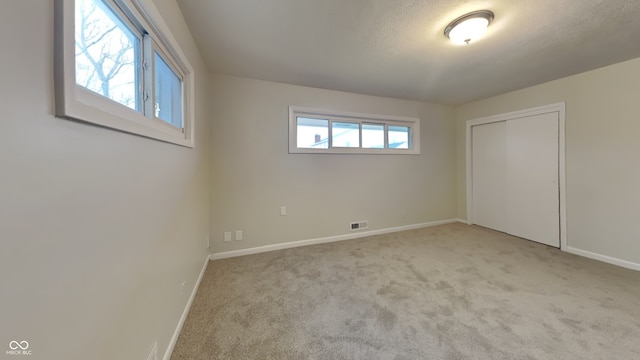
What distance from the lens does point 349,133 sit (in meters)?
3.42

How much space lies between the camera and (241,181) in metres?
2.81

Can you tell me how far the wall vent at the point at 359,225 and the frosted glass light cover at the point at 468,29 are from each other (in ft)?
8.33

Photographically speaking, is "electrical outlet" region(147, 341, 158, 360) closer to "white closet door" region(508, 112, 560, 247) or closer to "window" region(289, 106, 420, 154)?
"window" region(289, 106, 420, 154)

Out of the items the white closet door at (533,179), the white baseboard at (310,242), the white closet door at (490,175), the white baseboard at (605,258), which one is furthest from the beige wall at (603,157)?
the white baseboard at (310,242)

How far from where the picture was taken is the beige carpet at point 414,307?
1.37 metres

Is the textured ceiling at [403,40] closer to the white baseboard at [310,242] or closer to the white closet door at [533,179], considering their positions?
the white closet door at [533,179]

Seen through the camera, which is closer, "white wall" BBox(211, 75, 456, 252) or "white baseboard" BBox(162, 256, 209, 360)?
"white baseboard" BBox(162, 256, 209, 360)

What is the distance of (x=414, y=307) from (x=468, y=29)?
224cm

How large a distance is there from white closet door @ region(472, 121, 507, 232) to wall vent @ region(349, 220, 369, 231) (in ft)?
7.28

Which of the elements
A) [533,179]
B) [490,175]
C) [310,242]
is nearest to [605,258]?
[533,179]

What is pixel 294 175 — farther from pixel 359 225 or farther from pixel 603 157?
pixel 603 157

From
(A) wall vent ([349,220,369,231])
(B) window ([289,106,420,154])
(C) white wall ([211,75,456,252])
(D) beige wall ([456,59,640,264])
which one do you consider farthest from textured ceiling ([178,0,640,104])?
(A) wall vent ([349,220,369,231])

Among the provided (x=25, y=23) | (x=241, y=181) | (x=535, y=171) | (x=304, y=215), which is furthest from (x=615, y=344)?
(x=241, y=181)

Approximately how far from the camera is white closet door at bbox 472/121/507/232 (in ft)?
11.7
